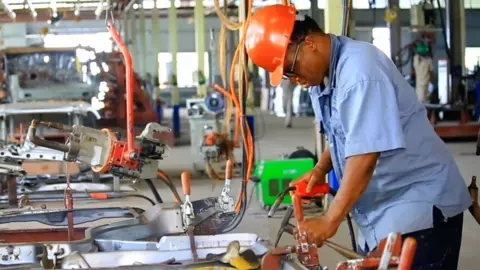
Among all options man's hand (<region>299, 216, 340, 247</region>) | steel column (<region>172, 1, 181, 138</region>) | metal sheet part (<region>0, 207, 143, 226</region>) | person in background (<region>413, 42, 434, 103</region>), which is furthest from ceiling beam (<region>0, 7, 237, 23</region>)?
man's hand (<region>299, 216, 340, 247</region>)

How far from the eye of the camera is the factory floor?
612 cm

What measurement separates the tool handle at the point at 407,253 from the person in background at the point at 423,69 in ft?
44.9

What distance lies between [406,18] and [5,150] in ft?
75.1

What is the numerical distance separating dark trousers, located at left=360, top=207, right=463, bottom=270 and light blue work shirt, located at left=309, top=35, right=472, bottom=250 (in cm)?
4

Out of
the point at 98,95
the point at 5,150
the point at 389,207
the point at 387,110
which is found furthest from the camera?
the point at 98,95

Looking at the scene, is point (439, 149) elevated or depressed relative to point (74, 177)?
elevated

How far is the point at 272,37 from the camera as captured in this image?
2854 mm

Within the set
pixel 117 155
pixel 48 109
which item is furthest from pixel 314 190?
pixel 48 109

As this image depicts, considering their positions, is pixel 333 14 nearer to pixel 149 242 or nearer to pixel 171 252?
pixel 149 242

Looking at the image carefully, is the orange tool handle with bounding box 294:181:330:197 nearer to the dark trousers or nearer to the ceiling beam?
the dark trousers

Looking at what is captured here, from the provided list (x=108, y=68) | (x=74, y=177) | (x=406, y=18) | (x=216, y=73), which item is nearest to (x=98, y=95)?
(x=108, y=68)

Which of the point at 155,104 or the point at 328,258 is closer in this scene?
the point at 328,258

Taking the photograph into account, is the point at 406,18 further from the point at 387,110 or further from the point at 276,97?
the point at 387,110

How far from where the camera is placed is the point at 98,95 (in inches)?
478
